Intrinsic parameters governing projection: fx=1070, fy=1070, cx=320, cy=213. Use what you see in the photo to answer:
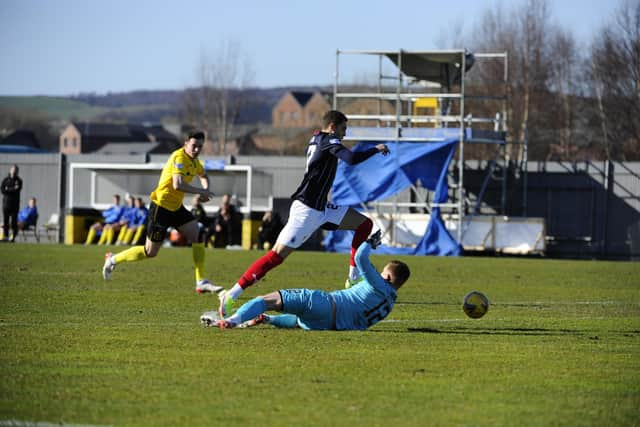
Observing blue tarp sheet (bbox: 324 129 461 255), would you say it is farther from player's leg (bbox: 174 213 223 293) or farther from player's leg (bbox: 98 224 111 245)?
player's leg (bbox: 174 213 223 293)

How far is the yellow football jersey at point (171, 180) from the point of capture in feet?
46.7

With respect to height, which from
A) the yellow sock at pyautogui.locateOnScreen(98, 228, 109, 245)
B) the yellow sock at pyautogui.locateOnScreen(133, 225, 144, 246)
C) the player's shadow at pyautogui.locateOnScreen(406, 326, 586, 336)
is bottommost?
the yellow sock at pyautogui.locateOnScreen(98, 228, 109, 245)

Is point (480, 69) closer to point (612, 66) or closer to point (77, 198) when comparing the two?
point (612, 66)

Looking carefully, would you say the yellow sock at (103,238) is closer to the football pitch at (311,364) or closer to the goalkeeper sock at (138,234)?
the goalkeeper sock at (138,234)

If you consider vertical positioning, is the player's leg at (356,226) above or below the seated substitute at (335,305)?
above

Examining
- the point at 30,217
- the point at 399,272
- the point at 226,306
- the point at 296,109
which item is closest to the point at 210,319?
the point at 226,306

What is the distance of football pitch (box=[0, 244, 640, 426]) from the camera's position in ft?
22.0

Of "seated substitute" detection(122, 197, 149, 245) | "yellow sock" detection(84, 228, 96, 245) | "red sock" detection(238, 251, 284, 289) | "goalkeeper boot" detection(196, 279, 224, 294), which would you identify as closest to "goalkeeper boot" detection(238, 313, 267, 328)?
"red sock" detection(238, 251, 284, 289)

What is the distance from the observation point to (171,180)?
14.3 m

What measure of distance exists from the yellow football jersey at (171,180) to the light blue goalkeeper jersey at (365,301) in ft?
14.1

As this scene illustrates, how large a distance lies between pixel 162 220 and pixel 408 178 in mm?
18671

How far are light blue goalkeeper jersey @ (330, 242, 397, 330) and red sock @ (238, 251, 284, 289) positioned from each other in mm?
843

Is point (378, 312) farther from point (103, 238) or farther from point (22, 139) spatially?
point (22, 139)

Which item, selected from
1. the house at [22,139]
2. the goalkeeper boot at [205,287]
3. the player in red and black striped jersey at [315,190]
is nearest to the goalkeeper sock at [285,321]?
the player in red and black striped jersey at [315,190]
